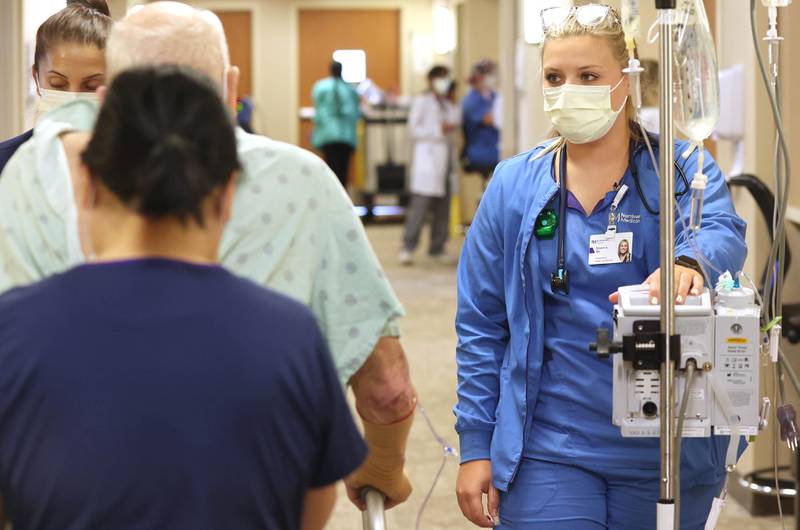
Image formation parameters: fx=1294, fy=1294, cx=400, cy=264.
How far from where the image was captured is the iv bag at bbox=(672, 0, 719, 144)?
2258mm

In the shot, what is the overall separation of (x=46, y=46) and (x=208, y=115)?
4.22 ft

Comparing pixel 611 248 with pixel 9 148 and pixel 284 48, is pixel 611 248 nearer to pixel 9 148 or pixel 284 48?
pixel 9 148

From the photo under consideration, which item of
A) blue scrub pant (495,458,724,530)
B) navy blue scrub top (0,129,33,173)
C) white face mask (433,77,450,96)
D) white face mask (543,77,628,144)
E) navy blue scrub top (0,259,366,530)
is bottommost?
blue scrub pant (495,458,724,530)

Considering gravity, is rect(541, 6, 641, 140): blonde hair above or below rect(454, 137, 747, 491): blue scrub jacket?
above

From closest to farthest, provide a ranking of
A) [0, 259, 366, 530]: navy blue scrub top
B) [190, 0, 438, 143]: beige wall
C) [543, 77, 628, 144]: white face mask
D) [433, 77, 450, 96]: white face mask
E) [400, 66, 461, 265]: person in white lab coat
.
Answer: [0, 259, 366, 530]: navy blue scrub top
[543, 77, 628, 144]: white face mask
[400, 66, 461, 265]: person in white lab coat
[433, 77, 450, 96]: white face mask
[190, 0, 438, 143]: beige wall

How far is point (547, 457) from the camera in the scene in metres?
2.43

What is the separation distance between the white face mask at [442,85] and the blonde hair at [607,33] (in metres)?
9.07

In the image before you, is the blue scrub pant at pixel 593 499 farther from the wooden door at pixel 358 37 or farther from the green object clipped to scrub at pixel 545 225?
the wooden door at pixel 358 37

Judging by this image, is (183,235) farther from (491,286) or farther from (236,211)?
(491,286)

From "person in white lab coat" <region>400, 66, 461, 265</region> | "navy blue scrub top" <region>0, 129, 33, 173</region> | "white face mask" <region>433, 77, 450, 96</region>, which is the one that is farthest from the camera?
"white face mask" <region>433, 77, 450, 96</region>

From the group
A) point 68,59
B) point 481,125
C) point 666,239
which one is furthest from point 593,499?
point 481,125

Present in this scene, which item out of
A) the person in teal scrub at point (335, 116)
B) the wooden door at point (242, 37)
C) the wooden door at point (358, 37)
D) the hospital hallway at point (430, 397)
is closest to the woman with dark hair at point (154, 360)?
the hospital hallway at point (430, 397)

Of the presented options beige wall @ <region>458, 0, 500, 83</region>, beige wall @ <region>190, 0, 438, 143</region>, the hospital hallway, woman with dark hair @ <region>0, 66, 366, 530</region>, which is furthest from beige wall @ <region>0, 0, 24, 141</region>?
beige wall @ <region>190, 0, 438, 143</region>

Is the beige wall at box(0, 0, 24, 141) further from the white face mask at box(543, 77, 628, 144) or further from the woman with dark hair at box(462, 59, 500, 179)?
the woman with dark hair at box(462, 59, 500, 179)
